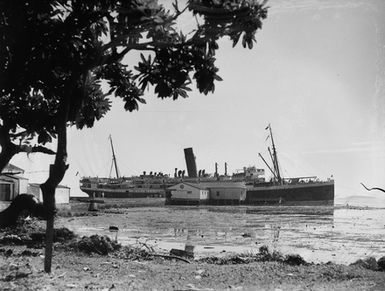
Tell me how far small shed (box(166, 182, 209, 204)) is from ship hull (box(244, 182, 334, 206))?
41.2ft

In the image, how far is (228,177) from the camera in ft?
338

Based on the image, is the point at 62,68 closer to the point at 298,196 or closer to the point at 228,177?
the point at 298,196

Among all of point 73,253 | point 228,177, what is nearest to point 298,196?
point 228,177

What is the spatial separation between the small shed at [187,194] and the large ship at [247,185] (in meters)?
10.8

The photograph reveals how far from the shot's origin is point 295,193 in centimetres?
9262

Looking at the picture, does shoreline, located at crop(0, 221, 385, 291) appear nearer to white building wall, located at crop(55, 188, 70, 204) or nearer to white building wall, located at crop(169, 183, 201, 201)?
white building wall, located at crop(55, 188, 70, 204)

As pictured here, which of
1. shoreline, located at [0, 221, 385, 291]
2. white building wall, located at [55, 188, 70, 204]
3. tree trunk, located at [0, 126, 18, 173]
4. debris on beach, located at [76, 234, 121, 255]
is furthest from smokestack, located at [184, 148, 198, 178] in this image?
tree trunk, located at [0, 126, 18, 173]

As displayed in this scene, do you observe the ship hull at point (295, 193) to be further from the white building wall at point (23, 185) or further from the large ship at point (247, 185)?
the white building wall at point (23, 185)

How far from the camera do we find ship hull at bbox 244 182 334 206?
3617 inches

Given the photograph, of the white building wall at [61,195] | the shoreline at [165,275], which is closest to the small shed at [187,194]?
the white building wall at [61,195]

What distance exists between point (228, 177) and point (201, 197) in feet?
73.4

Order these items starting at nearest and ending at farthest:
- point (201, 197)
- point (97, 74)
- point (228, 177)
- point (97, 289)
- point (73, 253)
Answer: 1. point (97, 289)
2. point (97, 74)
3. point (73, 253)
4. point (201, 197)
5. point (228, 177)

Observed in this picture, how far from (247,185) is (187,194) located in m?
17.8

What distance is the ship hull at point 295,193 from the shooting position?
91875 mm
